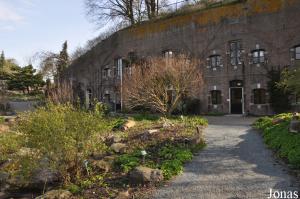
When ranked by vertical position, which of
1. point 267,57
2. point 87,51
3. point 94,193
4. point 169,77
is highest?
point 87,51

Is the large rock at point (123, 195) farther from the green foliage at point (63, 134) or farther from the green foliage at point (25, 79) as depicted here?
the green foliage at point (25, 79)

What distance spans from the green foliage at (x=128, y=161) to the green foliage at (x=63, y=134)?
1012mm

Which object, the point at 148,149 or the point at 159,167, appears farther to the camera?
the point at 148,149

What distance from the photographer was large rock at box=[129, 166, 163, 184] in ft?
32.2

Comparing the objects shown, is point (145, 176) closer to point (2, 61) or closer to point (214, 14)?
point (214, 14)

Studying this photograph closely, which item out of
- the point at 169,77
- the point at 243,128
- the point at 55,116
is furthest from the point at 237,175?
the point at 169,77

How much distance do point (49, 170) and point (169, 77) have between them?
1184 centimetres

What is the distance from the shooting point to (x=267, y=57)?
27.2 metres

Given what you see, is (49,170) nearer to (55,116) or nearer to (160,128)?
(55,116)

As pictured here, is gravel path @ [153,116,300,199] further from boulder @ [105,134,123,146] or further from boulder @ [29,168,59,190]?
boulder @ [105,134,123,146]

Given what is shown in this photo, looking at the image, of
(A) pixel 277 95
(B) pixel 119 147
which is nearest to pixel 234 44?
(A) pixel 277 95

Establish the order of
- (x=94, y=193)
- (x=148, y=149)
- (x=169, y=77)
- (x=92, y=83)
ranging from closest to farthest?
1. (x=94, y=193)
2. (x=148, y=149)
3. (x=169, y=77)
4. (x=92, y=83)

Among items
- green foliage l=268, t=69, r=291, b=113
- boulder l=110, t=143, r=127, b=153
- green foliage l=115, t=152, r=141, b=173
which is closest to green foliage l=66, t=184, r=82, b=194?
green foliage l=115, t=152, r=141, b=173

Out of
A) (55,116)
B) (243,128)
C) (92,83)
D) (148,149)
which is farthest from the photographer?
(92,83)
